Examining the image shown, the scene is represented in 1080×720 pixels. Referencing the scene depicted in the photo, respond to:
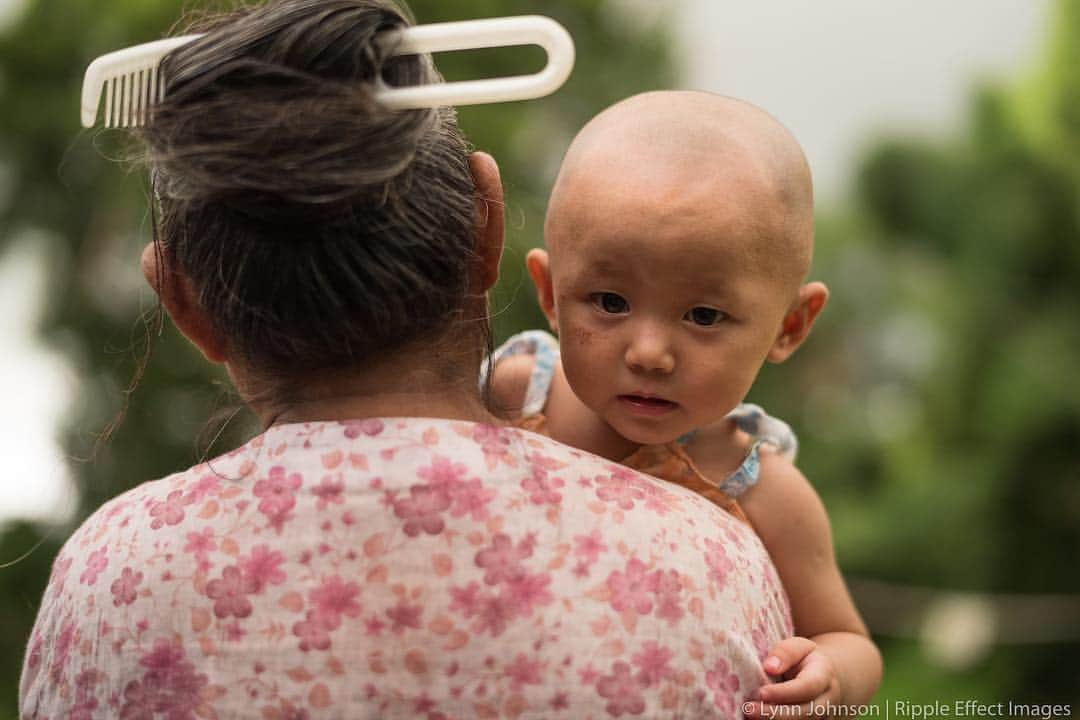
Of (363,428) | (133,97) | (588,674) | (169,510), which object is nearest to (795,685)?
(588,674)

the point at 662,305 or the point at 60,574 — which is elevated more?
the point at 662,305

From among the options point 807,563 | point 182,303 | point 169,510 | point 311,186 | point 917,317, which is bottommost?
point 917,317

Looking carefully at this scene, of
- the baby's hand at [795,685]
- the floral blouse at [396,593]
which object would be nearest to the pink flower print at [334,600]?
the floral blouse at [396,593]

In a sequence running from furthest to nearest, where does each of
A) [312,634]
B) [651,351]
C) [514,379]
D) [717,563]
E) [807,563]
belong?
[514,379] → [807,563] → [651,351] → [717,563] → [312,634]

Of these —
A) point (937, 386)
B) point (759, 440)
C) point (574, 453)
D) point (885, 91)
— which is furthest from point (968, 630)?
point (574, 453)

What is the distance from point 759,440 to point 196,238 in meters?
0.62

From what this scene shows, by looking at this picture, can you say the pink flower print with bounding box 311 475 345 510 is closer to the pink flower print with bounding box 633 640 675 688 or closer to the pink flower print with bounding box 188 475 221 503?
the pink flower print with bounding box 188 475 221 503

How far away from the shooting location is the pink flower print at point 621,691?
1037 millimetres

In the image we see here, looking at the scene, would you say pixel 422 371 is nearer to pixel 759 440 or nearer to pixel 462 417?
pixel 462 417

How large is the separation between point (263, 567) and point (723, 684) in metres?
0.37

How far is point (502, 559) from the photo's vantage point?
105 centimetres

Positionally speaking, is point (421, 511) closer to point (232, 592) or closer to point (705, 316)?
point (232, 592)

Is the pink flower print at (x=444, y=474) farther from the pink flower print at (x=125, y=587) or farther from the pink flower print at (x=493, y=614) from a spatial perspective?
the pink flower print at (x=125, y=587)

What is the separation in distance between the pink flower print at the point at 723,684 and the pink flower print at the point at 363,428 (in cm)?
32
